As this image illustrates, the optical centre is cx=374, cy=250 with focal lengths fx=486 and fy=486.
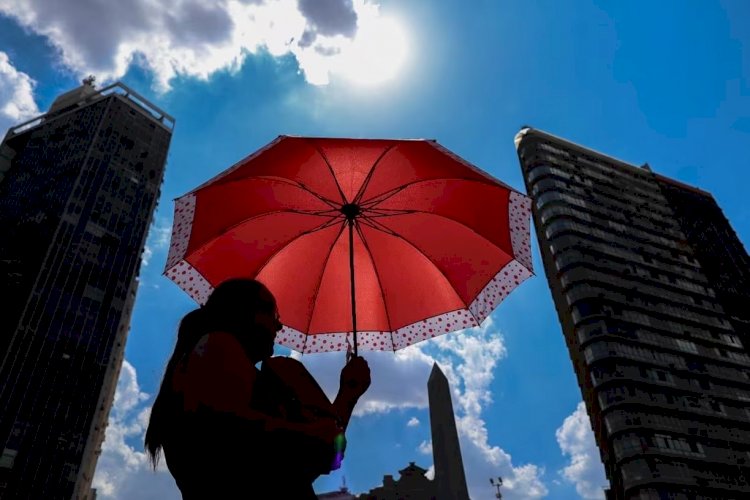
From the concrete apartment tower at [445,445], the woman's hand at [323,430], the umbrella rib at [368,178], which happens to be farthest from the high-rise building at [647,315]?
the woman's hand at [323,430]

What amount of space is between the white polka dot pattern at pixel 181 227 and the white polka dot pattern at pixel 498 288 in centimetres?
211

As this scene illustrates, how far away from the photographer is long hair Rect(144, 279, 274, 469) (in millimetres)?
1563

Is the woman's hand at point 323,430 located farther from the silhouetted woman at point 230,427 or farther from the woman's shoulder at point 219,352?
the woman's shoulder at point 219,352

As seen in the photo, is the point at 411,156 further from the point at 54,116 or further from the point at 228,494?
the point at 54,116

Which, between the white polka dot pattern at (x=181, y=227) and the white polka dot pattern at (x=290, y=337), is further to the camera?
the white polka dot pattern at (x=290, y=337)

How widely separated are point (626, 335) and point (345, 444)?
149 feet

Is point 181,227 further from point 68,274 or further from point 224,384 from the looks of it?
point 68,274

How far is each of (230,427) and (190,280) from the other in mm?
2171

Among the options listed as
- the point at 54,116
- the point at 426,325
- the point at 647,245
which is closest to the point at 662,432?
the point at 647,245

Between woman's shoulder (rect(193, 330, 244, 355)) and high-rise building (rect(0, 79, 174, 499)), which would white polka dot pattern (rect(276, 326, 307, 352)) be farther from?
high-rise building (rect(0, 79, 174, 499))

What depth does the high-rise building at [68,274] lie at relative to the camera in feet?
127

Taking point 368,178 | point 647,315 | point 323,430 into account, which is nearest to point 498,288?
point 368,178

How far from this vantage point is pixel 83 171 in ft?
168

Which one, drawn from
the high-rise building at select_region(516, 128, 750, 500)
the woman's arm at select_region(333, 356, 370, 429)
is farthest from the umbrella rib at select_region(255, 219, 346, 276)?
the high-rise building at select_region(516, 128, 750, 500)
